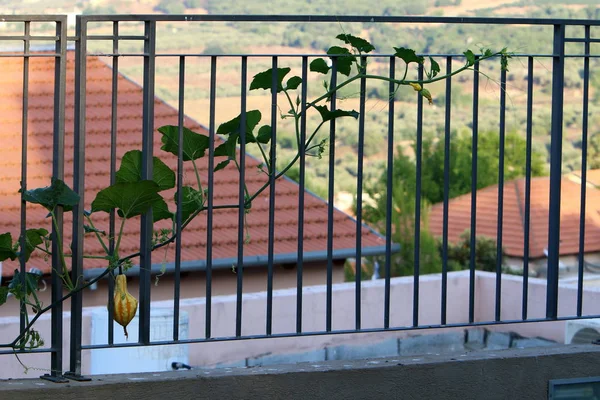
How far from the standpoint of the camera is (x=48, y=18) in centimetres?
259

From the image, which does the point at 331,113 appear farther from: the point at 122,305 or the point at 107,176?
the point at 107,176

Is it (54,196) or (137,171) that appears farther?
(137,171)

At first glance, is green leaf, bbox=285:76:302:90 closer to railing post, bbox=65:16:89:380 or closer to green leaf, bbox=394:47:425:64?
green leaf, bbox=394:47:425:64

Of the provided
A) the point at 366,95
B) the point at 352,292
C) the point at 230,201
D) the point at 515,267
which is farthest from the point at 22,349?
the point at 515,267

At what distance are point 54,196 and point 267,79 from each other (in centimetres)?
70

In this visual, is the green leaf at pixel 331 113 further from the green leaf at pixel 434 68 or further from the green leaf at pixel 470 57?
the green leaf at pixel 470 57

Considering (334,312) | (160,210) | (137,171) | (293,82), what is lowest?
(334,312)

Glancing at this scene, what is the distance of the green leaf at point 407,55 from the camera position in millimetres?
2789

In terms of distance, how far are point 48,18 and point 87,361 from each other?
3290 mm

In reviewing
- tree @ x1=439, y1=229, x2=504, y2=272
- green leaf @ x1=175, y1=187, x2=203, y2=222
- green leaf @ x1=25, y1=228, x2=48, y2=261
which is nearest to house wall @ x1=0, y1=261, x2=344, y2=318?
green leaf @ x1=175, y1=187, x2=203, y2=222

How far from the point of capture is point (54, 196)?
259cm

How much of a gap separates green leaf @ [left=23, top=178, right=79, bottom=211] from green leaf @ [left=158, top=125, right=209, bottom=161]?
0.31 metres

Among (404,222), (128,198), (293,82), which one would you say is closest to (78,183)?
(128,198)

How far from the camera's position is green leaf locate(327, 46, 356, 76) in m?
2.81
